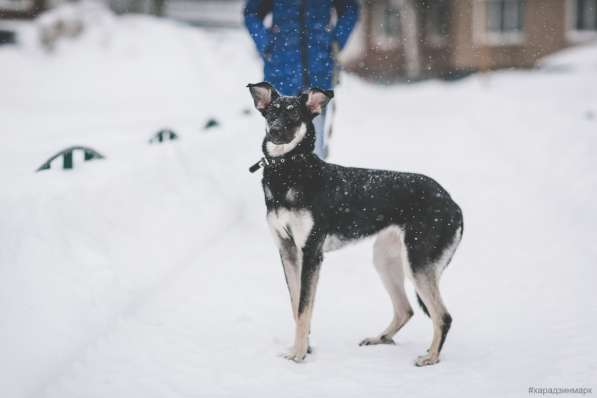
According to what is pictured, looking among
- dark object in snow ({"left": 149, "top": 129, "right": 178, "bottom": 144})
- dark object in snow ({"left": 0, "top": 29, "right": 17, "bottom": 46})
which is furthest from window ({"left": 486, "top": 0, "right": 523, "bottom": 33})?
dark object in snow ({"left": 149, "top": 129, "right": 178, "bottom": 144})

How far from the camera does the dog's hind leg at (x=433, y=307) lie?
3.53 meters

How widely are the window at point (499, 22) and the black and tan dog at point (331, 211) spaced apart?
85.5 ft

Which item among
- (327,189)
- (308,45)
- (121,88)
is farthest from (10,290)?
(121,88)

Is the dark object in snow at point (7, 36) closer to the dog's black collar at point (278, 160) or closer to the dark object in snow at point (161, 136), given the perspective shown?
the dark object in snow at point (161, 136)

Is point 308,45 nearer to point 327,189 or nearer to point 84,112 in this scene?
point 327,189

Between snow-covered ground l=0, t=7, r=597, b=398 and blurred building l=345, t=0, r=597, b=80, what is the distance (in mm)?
18866

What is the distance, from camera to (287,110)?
11.7ft

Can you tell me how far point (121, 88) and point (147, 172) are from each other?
1300 cm

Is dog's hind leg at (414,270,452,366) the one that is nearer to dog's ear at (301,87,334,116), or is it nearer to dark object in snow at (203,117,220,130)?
dog's ear at (301,87,334,116)

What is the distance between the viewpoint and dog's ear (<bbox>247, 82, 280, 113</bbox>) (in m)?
3.64

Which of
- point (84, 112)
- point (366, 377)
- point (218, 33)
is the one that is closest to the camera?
point (366, 377)

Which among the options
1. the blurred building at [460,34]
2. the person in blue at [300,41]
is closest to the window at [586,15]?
the blurred building at [460,34]

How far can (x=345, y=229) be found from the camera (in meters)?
3.67

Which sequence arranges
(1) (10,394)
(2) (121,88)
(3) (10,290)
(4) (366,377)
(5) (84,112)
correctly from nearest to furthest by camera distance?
(1) (10,394) → (3) (10,290) → (4) (366,377) → (5) (84,112) → (2) (121,88)
